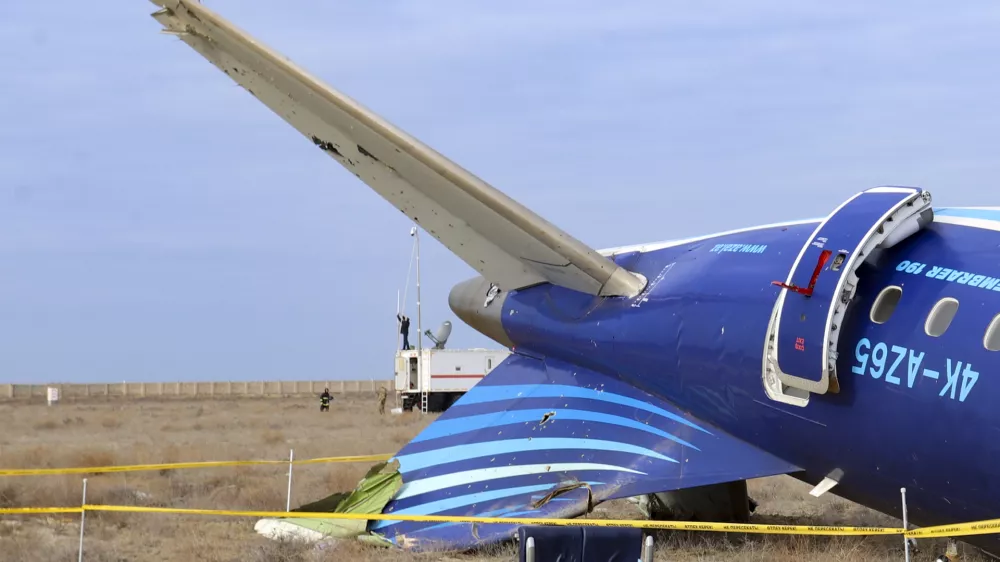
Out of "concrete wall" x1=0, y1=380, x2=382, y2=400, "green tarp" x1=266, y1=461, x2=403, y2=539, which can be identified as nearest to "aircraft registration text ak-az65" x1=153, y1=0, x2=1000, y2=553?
"green tarp" x1=266, y1=461, x2=403, y2=539

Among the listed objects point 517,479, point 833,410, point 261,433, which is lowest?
Answer: point 261,433

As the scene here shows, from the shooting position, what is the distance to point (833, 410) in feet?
31.0

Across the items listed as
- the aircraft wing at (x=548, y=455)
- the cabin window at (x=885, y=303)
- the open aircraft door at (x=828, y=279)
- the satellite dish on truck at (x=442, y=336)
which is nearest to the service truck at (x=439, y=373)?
the satellite dish on truck at (x=442, y=336)

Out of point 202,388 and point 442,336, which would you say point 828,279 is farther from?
point 202,388

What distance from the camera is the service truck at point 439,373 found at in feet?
145

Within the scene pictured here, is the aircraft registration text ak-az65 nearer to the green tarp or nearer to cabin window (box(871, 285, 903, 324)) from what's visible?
cabin window (box(871, 285, 903, 324))

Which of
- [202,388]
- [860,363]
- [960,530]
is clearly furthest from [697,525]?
[202,388]

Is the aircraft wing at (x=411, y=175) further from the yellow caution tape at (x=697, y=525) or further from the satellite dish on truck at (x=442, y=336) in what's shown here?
the satellite dish on truck at (x=442, y=336)

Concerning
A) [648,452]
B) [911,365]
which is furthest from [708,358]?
[911,365]

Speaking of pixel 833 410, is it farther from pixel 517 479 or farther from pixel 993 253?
pixel 517 479

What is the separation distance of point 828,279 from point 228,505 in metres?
10.4

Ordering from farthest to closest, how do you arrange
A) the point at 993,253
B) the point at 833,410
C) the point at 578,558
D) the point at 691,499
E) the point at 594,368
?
1. the point at 691,499
2. the point at 594,368
3. the point at 833,410
4. the point at 993,253
5. the point at 578,558

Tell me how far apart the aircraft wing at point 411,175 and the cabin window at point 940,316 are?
3.85 meters

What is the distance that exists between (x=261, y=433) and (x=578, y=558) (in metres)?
26.2
